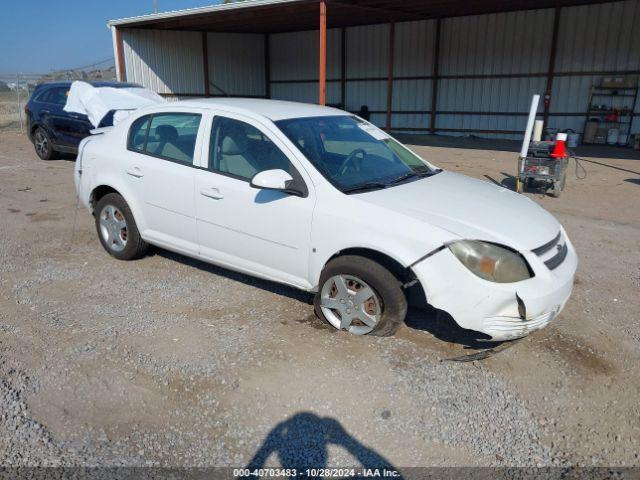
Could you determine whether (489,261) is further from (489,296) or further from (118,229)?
(118,229)

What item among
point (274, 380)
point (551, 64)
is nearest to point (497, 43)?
point (551, 64)

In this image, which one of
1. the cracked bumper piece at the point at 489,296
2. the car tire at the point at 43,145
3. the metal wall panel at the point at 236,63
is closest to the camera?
the cracked bumper piece at the point at 489,296

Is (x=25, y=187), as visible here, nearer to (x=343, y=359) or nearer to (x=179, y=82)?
(x=343, y=359)

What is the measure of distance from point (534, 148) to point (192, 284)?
6.67 meters

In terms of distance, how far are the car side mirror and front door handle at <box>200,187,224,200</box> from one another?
54 centimetres

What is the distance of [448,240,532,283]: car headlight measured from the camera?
3367 millimetres

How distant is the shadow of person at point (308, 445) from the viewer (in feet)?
9.01

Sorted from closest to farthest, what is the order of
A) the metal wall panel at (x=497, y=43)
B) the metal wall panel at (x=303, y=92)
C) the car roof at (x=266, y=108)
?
1. the car roof at (x=266, y=108)
2. the metal wall panel at (x=497, y=43)
3. the metal wall panel at (x=303, y=92)

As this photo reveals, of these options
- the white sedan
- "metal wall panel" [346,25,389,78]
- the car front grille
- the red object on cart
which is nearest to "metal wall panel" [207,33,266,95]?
"metal wall panel" [346,25,389,78]

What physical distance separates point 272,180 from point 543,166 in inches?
255

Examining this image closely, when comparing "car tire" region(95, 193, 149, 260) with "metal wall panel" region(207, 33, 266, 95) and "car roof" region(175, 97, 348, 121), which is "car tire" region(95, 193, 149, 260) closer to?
"car roof" region(175, 97, 348, 121)

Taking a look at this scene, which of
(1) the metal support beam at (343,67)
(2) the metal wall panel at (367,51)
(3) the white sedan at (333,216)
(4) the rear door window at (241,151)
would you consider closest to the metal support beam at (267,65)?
(1) the metal support beam at (343,67)

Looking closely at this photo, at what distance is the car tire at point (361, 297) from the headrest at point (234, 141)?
1.28 meters

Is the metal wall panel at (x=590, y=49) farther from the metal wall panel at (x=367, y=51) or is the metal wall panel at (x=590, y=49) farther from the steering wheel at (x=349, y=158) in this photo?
the steering wheel at (x=349, y=158)
